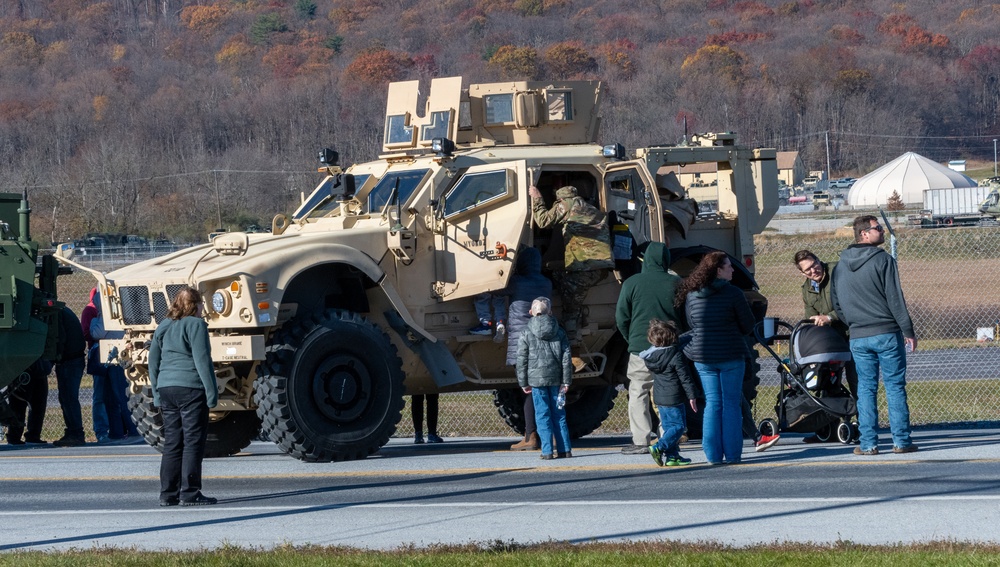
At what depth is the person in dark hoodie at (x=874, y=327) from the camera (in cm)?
1181

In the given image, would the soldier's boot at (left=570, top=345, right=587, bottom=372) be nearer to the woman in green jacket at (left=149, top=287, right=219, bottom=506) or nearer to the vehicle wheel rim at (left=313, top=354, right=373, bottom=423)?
the vehicle wheel rim at (left=313, top=354, right=373, bottom=423)

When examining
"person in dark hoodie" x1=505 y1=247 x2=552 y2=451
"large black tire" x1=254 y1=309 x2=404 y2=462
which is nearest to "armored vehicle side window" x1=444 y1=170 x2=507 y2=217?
"person in dark hoodie" x1=505 y1=247 x2=552 y2=451

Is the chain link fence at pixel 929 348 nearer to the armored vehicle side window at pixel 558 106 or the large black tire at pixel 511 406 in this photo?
the large black tire at pixel 511 406

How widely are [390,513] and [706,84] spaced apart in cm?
11876

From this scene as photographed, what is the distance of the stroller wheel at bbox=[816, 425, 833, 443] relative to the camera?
13281 millimetres

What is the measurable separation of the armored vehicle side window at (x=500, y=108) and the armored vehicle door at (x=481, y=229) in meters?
1.58

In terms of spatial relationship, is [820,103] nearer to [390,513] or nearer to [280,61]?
[280,61]

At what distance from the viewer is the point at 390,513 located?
9.91 meters

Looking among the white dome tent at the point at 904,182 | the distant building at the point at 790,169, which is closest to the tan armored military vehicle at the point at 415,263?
the white dome tent at the point at 904,182

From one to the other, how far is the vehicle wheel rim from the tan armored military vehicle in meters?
0.01

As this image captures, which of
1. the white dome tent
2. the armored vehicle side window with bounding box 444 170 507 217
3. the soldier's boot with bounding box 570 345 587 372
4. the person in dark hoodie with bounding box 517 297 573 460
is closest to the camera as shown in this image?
the person in dark hoodie with bounding box 517 297 573 460

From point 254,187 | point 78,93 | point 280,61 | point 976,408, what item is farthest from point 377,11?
point 976,408

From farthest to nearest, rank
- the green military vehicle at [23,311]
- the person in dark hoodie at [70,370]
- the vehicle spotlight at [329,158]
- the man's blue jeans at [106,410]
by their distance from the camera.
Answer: the man's blue jeans at [106,410], the person in dark hoodie at [70,370], the green military vehicle at [23,311], the vehicle spotlight at [329,158]

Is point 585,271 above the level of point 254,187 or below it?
below
